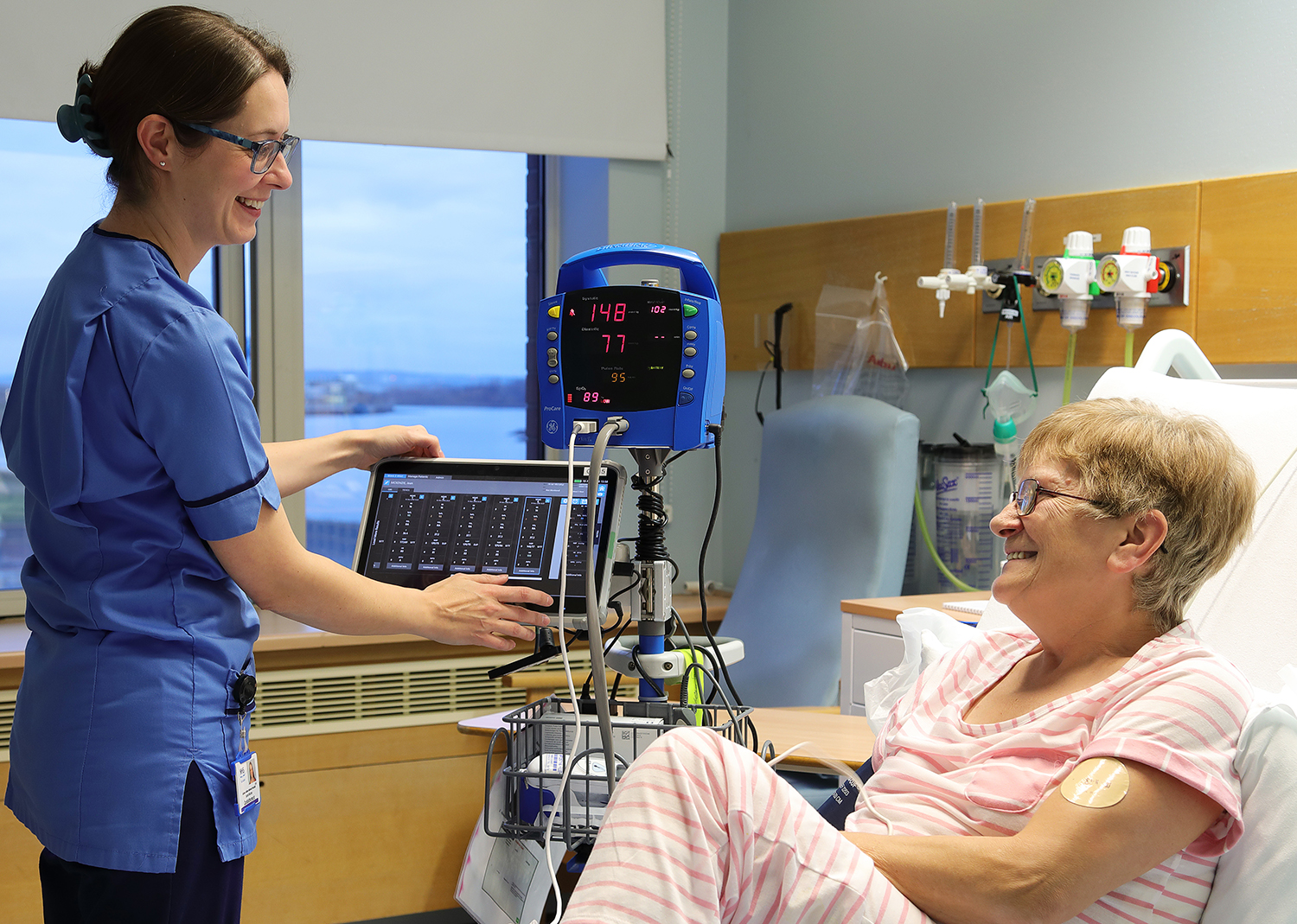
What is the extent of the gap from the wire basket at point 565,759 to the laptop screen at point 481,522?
143 millimetres

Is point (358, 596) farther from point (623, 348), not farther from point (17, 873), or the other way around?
point (17, 873)

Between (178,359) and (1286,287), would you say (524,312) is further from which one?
(178,359)

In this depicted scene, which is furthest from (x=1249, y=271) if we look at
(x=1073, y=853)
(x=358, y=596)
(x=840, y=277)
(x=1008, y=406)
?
(x=358, y=596)

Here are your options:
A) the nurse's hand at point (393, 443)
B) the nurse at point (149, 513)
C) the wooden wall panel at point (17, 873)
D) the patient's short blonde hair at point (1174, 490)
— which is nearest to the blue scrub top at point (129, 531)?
the nurse at point (149, 513)

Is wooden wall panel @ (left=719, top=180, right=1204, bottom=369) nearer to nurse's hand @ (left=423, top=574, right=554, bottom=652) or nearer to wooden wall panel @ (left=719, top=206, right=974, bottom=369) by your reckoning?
wooden wall panel @ (left=719, top=206, right=974, bottom=369)

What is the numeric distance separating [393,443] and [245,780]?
50 cm

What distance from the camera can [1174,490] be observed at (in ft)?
3.97

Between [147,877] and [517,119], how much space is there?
2.33 m

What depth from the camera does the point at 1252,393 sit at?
168 cm

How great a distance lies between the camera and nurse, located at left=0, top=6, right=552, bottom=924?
3.72 ft

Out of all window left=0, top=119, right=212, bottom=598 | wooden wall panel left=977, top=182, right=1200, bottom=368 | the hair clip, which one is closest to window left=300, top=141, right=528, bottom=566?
window left=0, top=119, right=212, bottom=598

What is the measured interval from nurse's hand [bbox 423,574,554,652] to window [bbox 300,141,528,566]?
1847mm

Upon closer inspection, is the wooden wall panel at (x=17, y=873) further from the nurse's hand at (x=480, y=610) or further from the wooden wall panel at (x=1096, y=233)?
the wooden wall panel at (x=1096, y=233)

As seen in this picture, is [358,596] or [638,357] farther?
[638,357]
